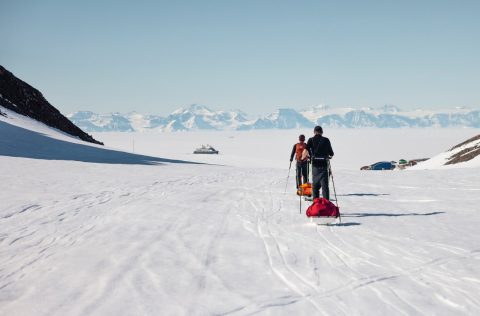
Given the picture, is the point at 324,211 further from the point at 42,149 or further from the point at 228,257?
the point at 42,149

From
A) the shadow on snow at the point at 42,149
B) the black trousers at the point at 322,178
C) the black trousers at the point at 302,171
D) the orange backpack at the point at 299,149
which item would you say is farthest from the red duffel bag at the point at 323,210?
the shadow on snow at the point at 42,149

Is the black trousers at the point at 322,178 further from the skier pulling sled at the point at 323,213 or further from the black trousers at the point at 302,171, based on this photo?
the black trousers at the point at 302,171

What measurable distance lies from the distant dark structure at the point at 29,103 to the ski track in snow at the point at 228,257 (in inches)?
1703

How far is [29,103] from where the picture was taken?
186ft

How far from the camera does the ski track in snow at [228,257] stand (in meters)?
5.29

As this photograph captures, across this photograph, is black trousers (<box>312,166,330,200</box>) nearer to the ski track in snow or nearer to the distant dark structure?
the ski track in snow

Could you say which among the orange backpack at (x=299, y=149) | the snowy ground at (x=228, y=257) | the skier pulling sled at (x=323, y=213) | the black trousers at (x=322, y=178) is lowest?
the snowy ground at (x=228, y=257)

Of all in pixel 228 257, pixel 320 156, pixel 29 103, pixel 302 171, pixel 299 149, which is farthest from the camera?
pixel 29 103

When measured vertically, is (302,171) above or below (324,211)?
above

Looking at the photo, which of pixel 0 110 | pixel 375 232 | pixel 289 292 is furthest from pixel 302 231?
pixel 0 110

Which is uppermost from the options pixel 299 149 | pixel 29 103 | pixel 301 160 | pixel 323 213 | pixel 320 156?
pixel 29 103

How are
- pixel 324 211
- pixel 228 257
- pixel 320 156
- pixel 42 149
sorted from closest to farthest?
pixel 228 257 < pixel 324 211 < pixel 320 156 < pixel 42 149

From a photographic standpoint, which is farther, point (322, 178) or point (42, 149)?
point (42, 149)

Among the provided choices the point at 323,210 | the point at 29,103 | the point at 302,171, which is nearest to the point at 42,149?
the point at 302,171
